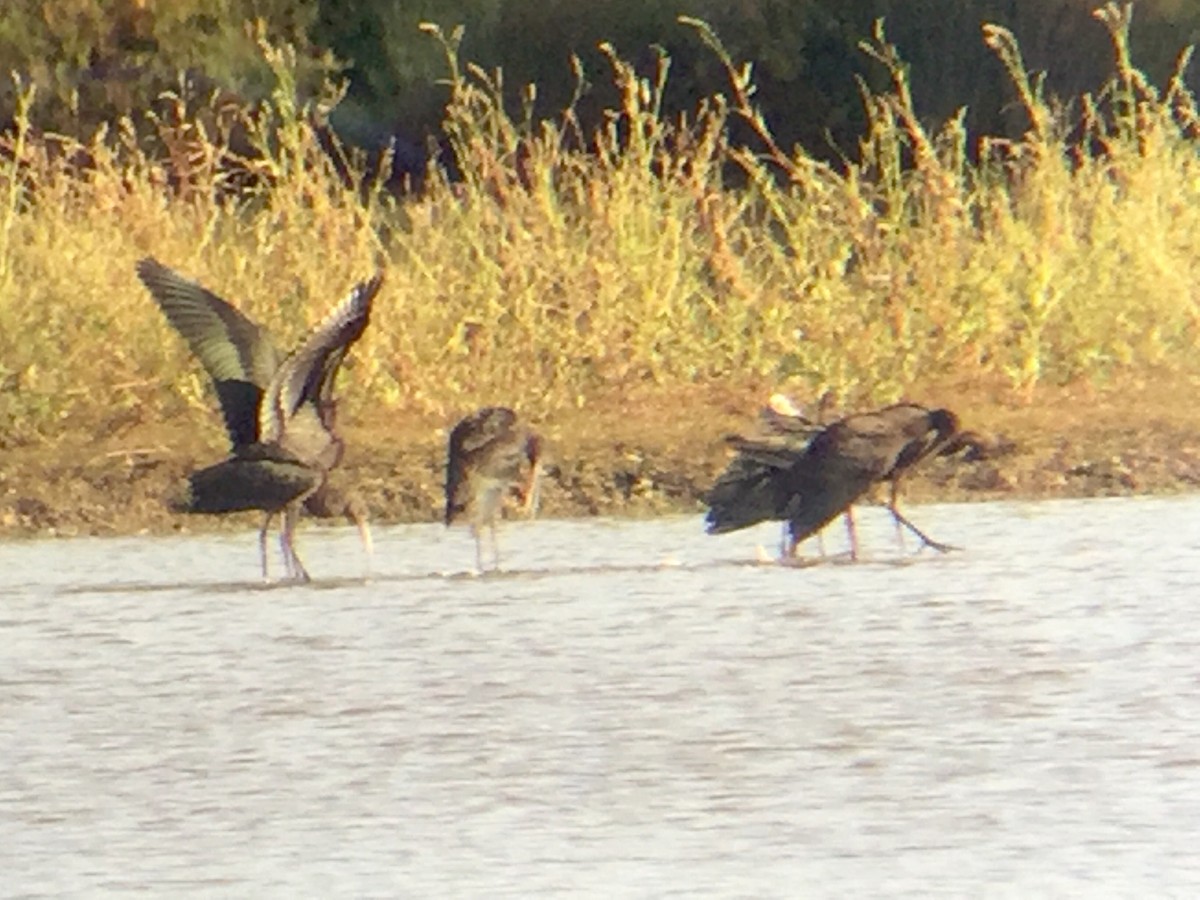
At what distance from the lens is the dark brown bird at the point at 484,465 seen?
10.2 m

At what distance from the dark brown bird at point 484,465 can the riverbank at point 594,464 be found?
82 centimetres

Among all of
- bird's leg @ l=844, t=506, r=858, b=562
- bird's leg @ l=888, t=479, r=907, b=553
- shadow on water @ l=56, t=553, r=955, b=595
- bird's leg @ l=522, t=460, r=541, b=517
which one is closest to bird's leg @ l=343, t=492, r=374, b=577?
shadow on water @ l=56, t=553, r=955, b=595

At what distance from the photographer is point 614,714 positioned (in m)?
7.74

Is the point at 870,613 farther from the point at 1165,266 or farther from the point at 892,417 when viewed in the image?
the point at 1165,266

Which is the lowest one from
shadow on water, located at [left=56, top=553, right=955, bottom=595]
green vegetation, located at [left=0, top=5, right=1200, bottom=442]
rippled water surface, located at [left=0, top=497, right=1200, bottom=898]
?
rippled water surface, located at [left=0, top=497, right=1200, bottom=898]

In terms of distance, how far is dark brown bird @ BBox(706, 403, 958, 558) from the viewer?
9.97 m

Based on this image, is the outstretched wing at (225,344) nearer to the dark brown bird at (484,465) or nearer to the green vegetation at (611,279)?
the dark brown bird at (484,465)

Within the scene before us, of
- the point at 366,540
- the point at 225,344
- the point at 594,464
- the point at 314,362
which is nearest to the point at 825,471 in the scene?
the point at 366,540

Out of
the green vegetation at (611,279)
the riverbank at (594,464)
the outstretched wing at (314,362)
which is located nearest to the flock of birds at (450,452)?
the outstretched wing at (314,362)

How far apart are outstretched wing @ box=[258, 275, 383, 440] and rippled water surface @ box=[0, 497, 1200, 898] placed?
0.51 meters

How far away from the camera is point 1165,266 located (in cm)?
1310

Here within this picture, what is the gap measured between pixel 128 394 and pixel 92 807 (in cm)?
564

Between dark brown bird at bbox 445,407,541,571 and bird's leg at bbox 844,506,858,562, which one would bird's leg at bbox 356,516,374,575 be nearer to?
dark brown bird at bbox 445,407,541,571

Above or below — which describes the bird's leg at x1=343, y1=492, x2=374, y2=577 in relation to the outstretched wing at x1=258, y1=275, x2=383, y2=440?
below
